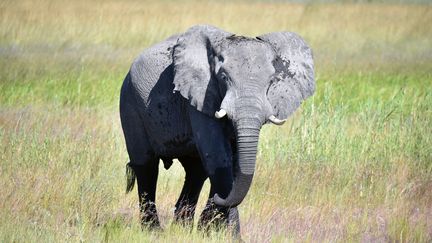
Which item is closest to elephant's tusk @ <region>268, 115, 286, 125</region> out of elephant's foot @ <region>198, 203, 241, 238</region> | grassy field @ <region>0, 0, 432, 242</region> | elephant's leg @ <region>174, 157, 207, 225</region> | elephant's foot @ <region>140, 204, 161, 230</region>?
elephant's foot @ <region>198, 203, 241, 238</region>

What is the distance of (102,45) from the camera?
63.8 feet

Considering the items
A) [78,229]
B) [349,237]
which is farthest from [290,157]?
[78,229]

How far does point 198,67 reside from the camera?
7621 mm

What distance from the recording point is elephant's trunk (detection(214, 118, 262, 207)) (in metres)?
6.93

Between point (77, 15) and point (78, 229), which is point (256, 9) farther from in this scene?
point (78, 229)

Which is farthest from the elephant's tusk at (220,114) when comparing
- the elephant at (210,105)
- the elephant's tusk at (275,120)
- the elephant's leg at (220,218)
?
the elephant's leg at (220,218)

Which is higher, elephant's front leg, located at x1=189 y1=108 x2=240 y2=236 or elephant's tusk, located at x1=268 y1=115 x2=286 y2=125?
elephant's tusk, located at x1=268 y1=115 x2=286 y2=125

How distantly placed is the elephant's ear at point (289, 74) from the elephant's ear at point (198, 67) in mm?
373

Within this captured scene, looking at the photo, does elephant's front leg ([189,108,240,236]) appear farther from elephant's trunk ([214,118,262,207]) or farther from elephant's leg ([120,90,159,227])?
elephant's leg ([120,90,159,227])

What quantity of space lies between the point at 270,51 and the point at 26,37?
12657 mm

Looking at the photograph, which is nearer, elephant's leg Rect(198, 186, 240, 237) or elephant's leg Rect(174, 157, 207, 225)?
elephant's leg Rect(198, 186, 240, 237)

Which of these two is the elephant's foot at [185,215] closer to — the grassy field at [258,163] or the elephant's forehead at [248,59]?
the grassy field at [258,163]

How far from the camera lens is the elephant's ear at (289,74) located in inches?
292

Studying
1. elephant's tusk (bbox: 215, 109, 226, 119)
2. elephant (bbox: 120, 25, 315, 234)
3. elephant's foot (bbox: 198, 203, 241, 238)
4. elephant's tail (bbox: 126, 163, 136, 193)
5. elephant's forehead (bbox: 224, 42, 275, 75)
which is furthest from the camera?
elephant's tail (bbox: 126, 163, 136, 193)
